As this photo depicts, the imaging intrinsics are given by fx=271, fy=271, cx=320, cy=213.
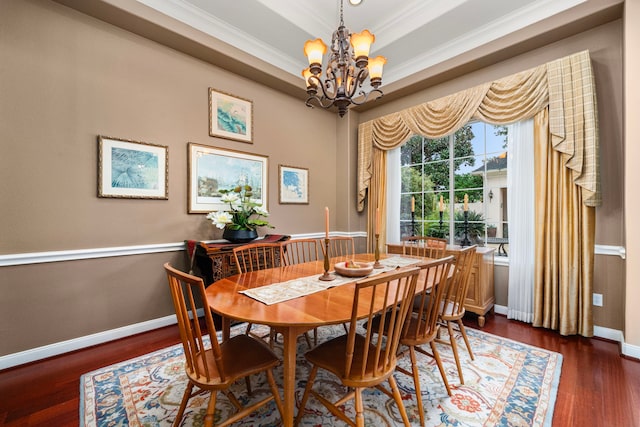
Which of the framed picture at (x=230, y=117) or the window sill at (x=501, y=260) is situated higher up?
the framed picture at (x=230, y=117)

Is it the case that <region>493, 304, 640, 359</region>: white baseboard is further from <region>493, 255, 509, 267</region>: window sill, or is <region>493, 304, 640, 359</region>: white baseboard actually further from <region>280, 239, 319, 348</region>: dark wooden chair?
<region>280, 239, 319, 348</region>: dark wooden chair

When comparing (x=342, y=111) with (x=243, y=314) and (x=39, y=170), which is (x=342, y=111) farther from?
(x=39, y=170)

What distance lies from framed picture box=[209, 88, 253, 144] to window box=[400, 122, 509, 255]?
2.24 metres

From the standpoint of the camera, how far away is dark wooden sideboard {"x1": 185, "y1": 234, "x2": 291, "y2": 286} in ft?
8.27

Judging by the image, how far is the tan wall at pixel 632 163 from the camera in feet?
6.98

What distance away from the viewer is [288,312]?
127 cm

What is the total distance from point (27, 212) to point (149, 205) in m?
0.82

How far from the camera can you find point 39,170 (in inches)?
84.0

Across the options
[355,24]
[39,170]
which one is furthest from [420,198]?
[39,170]

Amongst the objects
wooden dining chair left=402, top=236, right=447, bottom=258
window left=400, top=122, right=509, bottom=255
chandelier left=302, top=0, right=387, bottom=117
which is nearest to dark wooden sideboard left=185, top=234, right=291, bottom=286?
chandelier left=302, top=0, right=387, bottom=117

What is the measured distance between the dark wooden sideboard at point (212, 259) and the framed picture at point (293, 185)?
47.1 inches

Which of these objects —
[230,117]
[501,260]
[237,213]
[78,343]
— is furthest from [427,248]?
[78,343]

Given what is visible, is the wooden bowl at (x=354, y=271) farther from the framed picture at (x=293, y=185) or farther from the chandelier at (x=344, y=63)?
the framed picture at (x=293, y=185)

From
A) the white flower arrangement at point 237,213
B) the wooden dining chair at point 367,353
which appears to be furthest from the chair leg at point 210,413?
the white flower arrangement at point 237,213
